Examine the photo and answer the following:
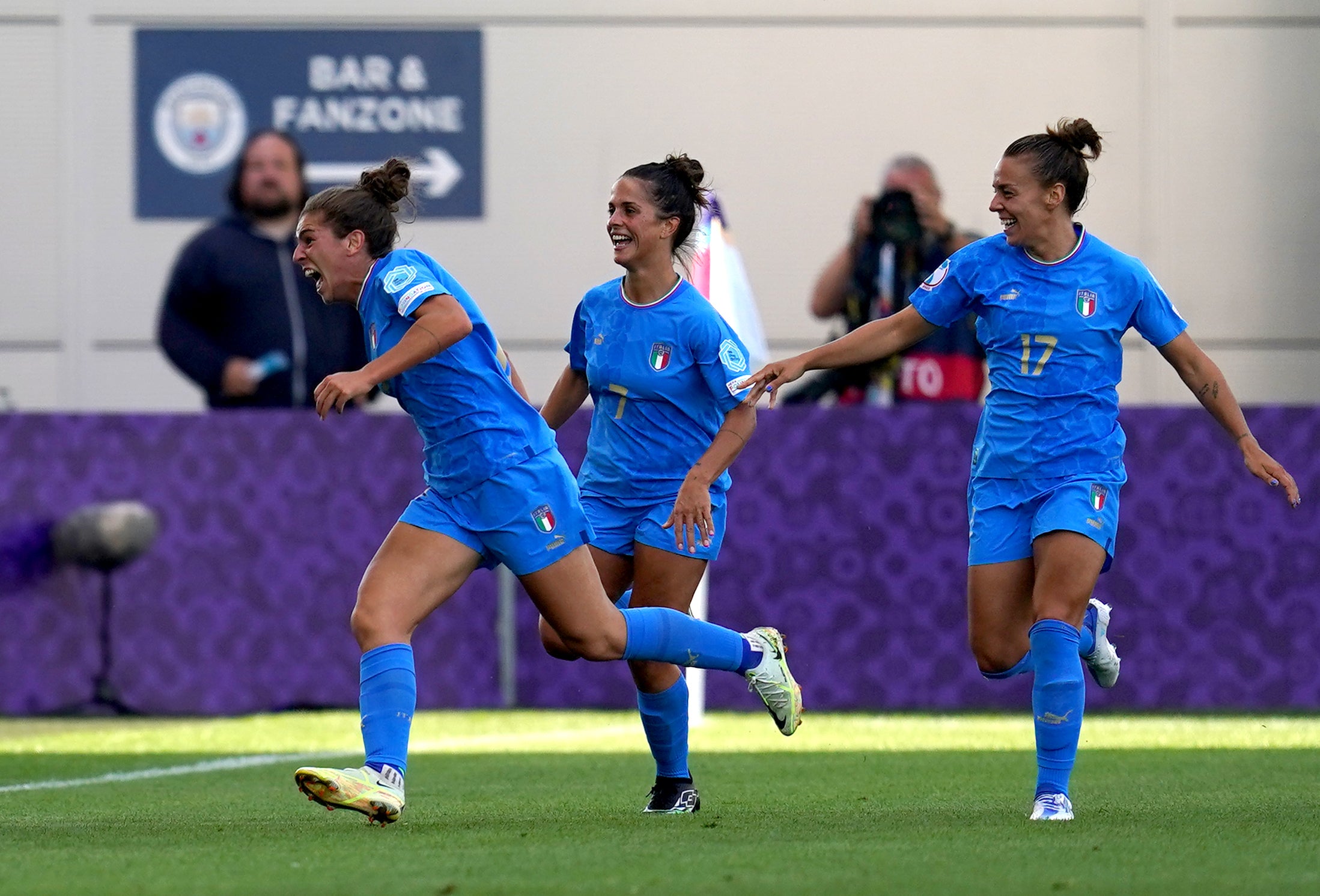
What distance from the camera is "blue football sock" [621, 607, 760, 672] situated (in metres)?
5.79

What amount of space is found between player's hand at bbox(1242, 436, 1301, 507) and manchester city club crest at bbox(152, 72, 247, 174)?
970 cm

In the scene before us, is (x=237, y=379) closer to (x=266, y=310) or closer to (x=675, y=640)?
(x=266, y=310)

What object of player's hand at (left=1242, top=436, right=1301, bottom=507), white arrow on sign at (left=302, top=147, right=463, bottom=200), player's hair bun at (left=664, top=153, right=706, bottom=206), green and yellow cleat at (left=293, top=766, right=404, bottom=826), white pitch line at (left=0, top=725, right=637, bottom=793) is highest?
white arrow on sign at (left=302, top=147, right=463, bottom=200)

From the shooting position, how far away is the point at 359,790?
5293 millimetres

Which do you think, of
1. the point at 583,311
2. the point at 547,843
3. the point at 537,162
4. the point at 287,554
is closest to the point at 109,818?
the point at 547,843

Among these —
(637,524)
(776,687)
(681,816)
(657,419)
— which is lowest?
(681,816)

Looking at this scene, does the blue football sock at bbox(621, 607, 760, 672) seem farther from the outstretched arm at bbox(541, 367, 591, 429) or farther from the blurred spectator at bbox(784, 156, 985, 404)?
the blurred spectator at bbox(784, 156, 985, 404)

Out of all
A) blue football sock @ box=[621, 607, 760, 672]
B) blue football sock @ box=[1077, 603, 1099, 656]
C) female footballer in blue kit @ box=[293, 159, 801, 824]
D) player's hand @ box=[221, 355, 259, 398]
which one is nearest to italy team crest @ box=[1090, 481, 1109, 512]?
blue football sock @ box=[1077, 603, 1099, 656]

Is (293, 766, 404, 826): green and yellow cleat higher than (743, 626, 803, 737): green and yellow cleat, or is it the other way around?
(743, 626, 803, 737): green and yellow cleat

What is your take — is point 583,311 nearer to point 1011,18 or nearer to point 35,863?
point 35,863

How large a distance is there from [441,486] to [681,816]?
118 cm

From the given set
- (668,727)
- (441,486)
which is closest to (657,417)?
(441,486)

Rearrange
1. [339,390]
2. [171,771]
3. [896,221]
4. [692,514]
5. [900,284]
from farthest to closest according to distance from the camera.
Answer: [896,221], [900,284], [171,771], [692,514], [339,390]

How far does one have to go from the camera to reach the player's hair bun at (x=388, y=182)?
5762 mm
